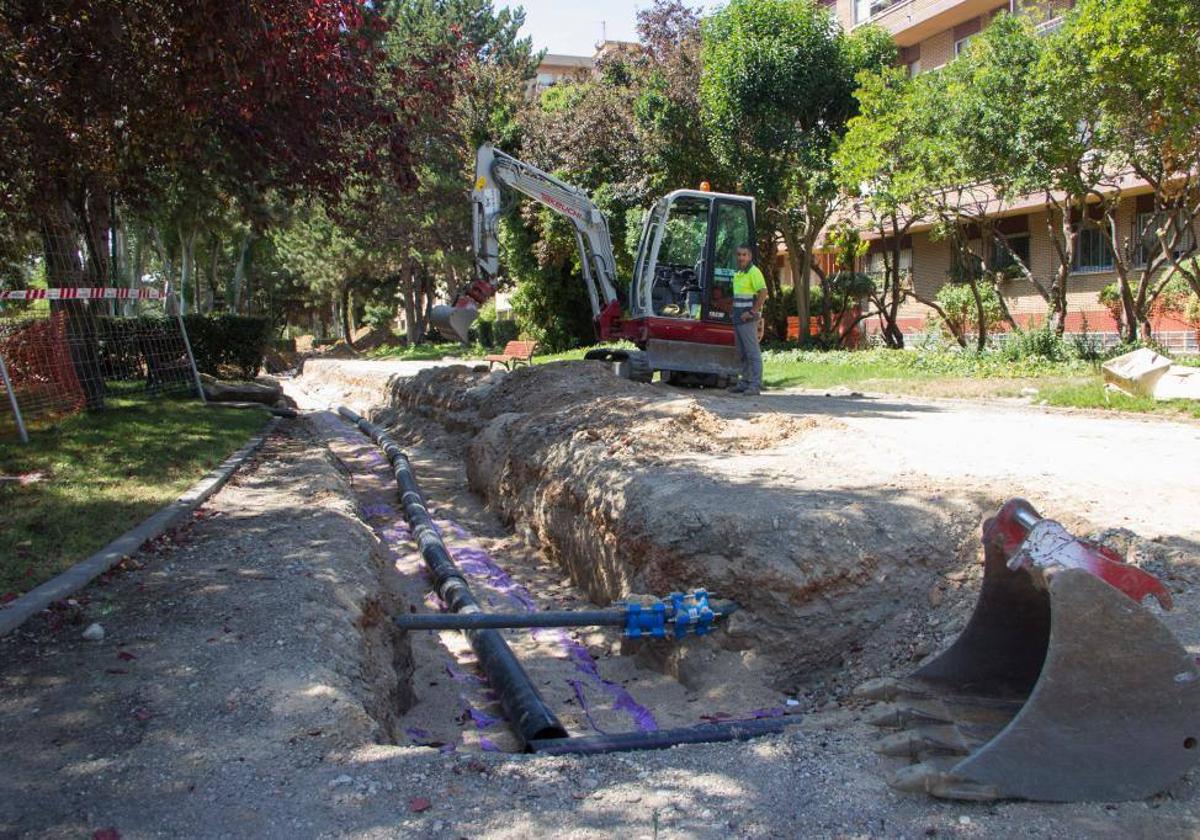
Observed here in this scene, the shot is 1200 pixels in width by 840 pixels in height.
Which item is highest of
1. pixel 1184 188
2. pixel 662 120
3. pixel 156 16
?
pixel 662 120

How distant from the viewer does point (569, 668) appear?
5988mm

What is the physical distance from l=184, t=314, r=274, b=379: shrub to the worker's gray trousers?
1137 centimetres

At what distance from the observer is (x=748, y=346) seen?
43.7 ft

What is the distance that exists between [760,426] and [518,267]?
861 inches

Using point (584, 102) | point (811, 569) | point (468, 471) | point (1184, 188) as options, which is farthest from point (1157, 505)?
point (584, 102)

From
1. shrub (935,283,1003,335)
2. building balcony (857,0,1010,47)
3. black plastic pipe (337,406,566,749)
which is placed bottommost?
black plastic pipe (337,406,566,749)

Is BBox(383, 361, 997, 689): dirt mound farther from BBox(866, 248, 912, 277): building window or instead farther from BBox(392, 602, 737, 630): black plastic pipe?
BBox(866, 248, 912, 277): building window

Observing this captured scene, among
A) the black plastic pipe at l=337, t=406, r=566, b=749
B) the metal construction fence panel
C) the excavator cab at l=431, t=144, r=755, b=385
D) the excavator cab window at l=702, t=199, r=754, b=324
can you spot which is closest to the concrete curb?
the black plastic pipe at l=337, t=406, r=566, b=749

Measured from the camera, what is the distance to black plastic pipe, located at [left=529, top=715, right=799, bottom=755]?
3.96 meters

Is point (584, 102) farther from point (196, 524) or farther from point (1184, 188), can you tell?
point (196, 524)

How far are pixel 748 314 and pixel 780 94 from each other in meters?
9.94

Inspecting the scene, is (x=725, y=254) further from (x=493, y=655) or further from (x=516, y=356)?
(x=516, y=356)

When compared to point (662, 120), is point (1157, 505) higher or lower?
lower

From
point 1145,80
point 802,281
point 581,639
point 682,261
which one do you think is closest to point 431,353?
point 802,281
